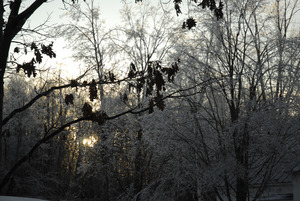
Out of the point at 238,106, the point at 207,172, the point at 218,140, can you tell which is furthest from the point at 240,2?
the point at 207,172

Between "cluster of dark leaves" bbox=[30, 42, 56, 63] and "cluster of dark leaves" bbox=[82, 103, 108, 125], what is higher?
"cluster of dark leaves" bbox=[30, 42, 56, 63]

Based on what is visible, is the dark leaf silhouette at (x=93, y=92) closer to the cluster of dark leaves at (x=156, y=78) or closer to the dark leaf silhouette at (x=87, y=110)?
the dark leaf silhouette at (x=87, y=110)

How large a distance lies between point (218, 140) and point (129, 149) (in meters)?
8.50

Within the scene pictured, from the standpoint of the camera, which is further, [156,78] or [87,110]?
[87,110]

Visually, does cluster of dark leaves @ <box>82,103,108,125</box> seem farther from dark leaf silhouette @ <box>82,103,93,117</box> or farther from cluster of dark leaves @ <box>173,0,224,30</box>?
cluster of dark leaves @ <box>173,0,224,30</box>

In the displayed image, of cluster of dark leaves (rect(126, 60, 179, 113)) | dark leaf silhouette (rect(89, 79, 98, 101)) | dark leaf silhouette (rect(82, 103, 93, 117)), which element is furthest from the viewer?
dark leaf silhouette (rect(89, 79, 98, 101))

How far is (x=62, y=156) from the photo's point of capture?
80.9 feet

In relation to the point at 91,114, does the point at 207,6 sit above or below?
above

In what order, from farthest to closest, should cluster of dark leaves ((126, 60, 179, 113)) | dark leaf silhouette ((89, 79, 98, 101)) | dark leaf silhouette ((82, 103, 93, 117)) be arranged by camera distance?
dark leaf silhouette ((89, 79, 98, 101)) < dark leaf silhouette ((82, 103, 93, 117)) < cluster of dark leaves ((126, 60, 179, 113))

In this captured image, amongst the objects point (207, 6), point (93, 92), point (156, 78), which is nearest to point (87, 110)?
point (93, 92)

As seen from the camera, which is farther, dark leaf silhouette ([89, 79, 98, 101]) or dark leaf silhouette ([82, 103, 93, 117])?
dark leaf silhouette ([89, 79, 98, 101])

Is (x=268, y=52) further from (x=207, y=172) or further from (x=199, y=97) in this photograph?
(x=199, y=97)

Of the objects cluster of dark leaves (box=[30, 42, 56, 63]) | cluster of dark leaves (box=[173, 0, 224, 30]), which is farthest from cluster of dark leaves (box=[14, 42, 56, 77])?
cluster of dark leaves (box=[173, 0, 224, 30])

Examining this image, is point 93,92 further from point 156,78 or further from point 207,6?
point 207,6
